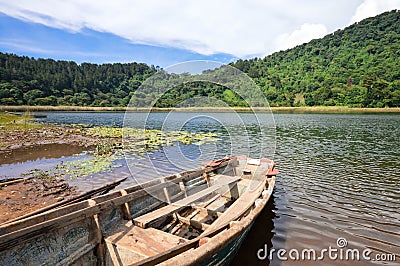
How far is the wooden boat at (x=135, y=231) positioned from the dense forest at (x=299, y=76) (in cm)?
5749

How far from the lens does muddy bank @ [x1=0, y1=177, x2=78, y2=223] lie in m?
7.63

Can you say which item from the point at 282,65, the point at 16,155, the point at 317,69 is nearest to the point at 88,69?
the point at 282,65

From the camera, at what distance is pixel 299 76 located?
11306 centimetres

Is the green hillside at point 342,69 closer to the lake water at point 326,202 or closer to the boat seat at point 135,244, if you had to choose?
the lake water at point 326,202

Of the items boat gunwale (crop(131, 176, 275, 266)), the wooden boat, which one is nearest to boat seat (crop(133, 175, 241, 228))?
the wooden boat

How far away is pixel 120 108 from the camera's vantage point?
8350 centimetres

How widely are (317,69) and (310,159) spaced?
117m

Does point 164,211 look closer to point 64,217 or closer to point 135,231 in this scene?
point 135,231

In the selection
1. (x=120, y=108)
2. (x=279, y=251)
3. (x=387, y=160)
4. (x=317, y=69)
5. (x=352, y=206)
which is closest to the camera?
(x=279, y=251)

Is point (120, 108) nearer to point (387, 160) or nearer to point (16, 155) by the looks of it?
point (16, 155)

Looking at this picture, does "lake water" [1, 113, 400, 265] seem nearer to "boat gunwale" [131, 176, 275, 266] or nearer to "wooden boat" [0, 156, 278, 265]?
"wooden boat" [0, 156, 278, 265]

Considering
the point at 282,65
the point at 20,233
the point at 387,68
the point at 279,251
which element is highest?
the point at 282,65

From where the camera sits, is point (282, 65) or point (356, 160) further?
point (282, 65)

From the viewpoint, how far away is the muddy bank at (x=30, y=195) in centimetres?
763
